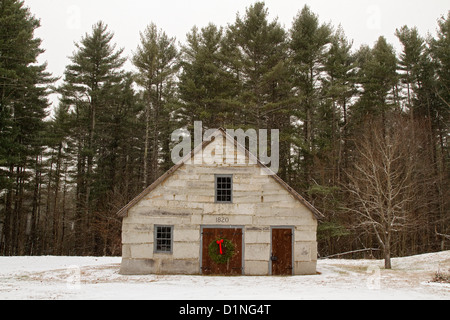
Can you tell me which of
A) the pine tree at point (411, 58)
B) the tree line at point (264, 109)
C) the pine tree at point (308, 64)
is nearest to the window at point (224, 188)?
the tree line at point (264, 109)

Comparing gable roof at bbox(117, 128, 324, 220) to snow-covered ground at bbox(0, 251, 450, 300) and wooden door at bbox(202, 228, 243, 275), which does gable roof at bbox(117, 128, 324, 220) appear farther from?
wooden door at bbox(202, 228, 243, 275)

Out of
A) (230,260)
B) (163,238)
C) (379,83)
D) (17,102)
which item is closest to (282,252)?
(230,260)

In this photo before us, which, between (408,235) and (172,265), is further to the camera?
(408,235)

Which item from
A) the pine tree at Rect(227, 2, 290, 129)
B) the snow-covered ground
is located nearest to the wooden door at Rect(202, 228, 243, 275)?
the snow-covered ground

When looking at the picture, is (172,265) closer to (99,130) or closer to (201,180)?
(201,180)

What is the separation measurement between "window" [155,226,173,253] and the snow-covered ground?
1269mm

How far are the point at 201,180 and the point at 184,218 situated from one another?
5.91 feet

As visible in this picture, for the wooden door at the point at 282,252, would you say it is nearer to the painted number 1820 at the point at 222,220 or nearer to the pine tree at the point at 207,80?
the painted number 1820 at the point at 222,220

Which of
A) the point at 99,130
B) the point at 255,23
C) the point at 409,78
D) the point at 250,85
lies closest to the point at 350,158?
the point at 409,78

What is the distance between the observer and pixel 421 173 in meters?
26.1

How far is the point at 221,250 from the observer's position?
15.4 m

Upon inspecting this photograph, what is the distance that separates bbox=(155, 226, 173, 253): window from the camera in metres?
15.5

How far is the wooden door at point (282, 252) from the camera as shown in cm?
1550

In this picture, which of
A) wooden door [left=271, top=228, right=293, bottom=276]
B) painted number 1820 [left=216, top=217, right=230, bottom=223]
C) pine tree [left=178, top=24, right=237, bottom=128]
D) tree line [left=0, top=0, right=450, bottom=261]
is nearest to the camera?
wooden door [left=271, top=228, right=293, bottom=276]
